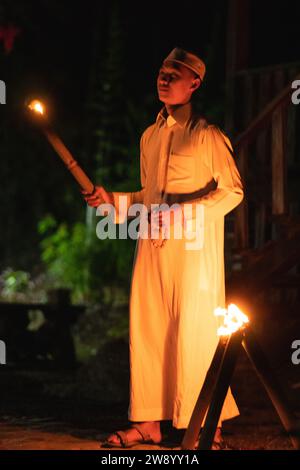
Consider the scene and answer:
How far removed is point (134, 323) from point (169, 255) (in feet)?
1.56

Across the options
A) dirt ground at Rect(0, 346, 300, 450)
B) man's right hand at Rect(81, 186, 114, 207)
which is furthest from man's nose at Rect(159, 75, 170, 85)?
dirt ground at Rect(0, 346, 300, 450)

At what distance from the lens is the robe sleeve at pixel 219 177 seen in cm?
546

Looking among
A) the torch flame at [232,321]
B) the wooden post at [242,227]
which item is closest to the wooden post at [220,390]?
the torch flame at [232,321]

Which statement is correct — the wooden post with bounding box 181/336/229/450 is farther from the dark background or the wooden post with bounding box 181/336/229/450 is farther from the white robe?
the dark background

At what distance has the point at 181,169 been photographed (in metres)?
5.69

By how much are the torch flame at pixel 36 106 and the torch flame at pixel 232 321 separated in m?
1.55

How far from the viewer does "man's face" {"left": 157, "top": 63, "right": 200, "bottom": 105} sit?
18.6 ft

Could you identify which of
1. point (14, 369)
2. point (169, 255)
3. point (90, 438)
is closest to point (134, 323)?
point (169, 255)

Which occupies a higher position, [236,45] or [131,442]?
[236,45]

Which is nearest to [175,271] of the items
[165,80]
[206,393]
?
[206,393]

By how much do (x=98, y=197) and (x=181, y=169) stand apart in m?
0.54

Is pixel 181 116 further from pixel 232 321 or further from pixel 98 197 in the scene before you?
pixel 232 321

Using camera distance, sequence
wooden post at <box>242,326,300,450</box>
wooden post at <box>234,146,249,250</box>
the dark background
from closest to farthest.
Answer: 1. wooden post at <box>242,326,300,450</box>
2. wooden post at <box>234,146,249,250</box>
3. the dark background
